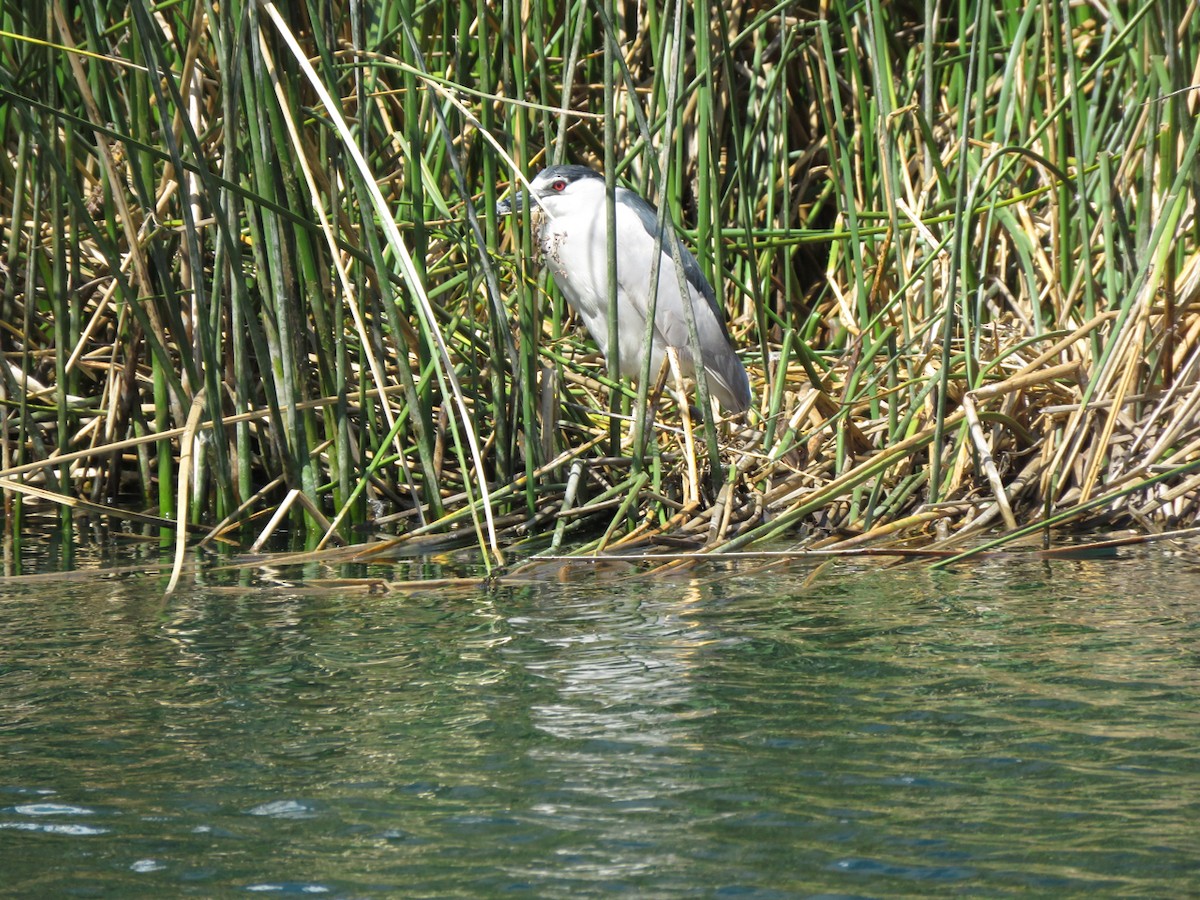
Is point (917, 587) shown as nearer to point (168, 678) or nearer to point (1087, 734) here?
point (1087, 734)

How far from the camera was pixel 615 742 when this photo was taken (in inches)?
70.3

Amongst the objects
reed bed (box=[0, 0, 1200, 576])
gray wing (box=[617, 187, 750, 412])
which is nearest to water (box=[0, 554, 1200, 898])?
reed bed (box=[0, 0, 1200, 576])

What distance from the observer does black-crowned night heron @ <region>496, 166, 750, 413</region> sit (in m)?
4.07

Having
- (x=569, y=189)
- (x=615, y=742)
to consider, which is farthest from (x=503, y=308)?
(x=615, y=742)

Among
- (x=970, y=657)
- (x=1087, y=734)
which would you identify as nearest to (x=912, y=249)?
(x=970, y=657)

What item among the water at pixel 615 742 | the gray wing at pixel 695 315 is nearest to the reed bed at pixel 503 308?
the gray wing at pixel 695 315

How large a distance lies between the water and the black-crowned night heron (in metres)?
1.56

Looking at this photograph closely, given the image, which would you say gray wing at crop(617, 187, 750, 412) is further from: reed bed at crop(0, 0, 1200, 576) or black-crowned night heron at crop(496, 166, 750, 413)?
reed bed at crop(0, 0, 1200, 576)

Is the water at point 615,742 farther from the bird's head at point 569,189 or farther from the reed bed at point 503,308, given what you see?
the bird's head at point 569,189

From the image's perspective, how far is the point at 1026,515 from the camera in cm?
328

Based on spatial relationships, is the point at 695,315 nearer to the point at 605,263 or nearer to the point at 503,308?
the point at 605,263

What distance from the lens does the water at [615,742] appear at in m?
1.41

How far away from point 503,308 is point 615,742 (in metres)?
1.34

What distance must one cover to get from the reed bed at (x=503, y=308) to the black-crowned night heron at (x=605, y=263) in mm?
159
